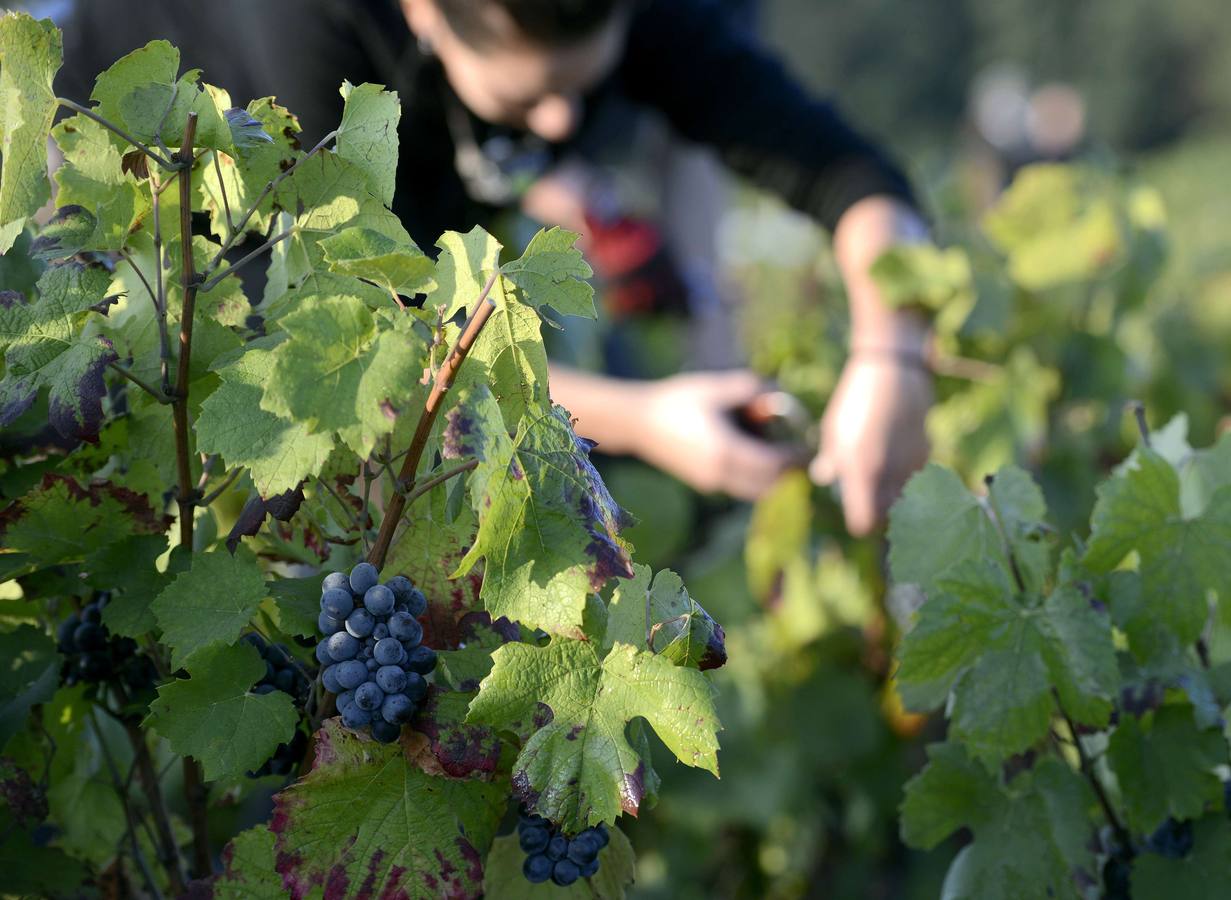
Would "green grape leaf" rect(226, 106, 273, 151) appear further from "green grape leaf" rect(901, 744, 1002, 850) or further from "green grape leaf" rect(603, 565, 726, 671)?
"green grape leaf" rect(901, 744, 1002, 850)

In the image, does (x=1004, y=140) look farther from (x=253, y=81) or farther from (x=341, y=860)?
(x=341, y=860)

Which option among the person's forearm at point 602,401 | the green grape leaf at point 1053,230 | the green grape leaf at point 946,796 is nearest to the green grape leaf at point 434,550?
the green grape leaf at point 946,796

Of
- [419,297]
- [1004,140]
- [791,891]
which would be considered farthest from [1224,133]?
[419,297]

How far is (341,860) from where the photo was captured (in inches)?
26.6

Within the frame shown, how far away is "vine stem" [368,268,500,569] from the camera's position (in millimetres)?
647

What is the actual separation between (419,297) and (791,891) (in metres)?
2.50

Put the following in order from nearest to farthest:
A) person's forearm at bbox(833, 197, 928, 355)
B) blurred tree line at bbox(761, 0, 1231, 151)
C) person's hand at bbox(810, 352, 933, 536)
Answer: person's hand at bbox(810, 352, 933, 536) < person's forearm at bbox(833, 197, 928, 355) < blurred tree line at bbox(761, 0, 1231, 151)

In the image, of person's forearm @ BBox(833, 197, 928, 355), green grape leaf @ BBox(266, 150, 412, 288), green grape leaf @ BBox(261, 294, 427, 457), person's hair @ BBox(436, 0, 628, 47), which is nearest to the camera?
green grape leaf @ BBox(261, 294, 427, 457)

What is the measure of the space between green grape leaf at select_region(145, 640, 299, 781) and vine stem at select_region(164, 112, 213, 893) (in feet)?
0.21

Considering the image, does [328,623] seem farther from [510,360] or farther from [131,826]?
[131,826]

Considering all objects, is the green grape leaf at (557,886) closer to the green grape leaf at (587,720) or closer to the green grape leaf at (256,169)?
the green grape leaf at (587,720)

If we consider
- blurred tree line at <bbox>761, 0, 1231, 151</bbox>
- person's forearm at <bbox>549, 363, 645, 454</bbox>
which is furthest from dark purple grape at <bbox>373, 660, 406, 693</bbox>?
blurred tree line at <bbox>761, 0, 1231, 151</bbox>

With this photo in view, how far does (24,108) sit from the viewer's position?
692 mm

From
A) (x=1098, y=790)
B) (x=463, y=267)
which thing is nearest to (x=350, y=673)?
(x=463, y=267)
